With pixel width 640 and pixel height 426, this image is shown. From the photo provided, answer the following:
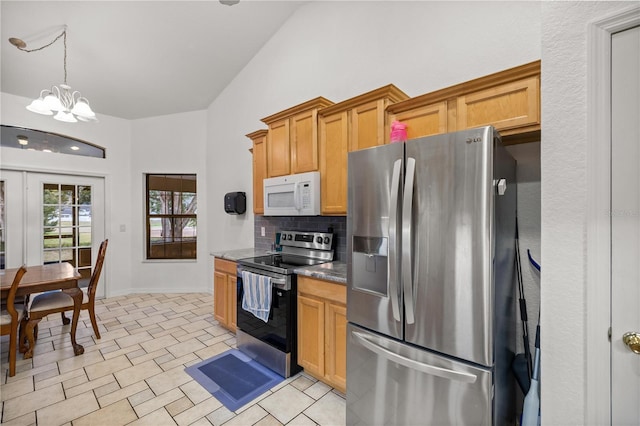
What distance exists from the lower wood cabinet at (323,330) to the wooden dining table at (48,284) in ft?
7.62

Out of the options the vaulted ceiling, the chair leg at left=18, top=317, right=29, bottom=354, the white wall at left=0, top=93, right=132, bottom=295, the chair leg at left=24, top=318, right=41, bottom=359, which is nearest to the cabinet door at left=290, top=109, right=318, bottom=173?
the vaulted ceiling

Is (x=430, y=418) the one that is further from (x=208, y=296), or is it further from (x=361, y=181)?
(x=208, y=296)

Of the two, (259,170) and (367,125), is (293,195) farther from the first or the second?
(367,125)

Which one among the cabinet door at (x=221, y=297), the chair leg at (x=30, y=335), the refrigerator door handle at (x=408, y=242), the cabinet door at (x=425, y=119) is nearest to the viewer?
the refrigerator door handle at (x=408, y=242)

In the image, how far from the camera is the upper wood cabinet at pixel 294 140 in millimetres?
2703

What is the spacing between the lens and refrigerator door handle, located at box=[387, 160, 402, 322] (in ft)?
4.90

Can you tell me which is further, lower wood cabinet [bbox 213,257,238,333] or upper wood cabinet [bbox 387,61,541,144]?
lower wood cabinet [bbox 213,257,238,333]

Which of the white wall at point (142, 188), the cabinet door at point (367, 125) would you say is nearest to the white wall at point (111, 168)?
the white wall at point (142, 188)

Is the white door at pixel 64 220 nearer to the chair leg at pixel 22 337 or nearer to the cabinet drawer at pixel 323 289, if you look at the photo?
the chair leg at pixel 22 337

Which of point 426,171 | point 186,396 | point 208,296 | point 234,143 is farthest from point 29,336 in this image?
point 426,171

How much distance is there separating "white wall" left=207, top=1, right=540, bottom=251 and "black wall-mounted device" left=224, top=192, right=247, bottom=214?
0.11m

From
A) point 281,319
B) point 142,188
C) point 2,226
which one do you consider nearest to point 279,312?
point 281,319

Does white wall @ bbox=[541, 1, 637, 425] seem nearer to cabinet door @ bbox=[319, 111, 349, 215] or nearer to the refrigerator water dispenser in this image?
the refrigerator water dispenser

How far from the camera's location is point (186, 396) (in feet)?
7.11
